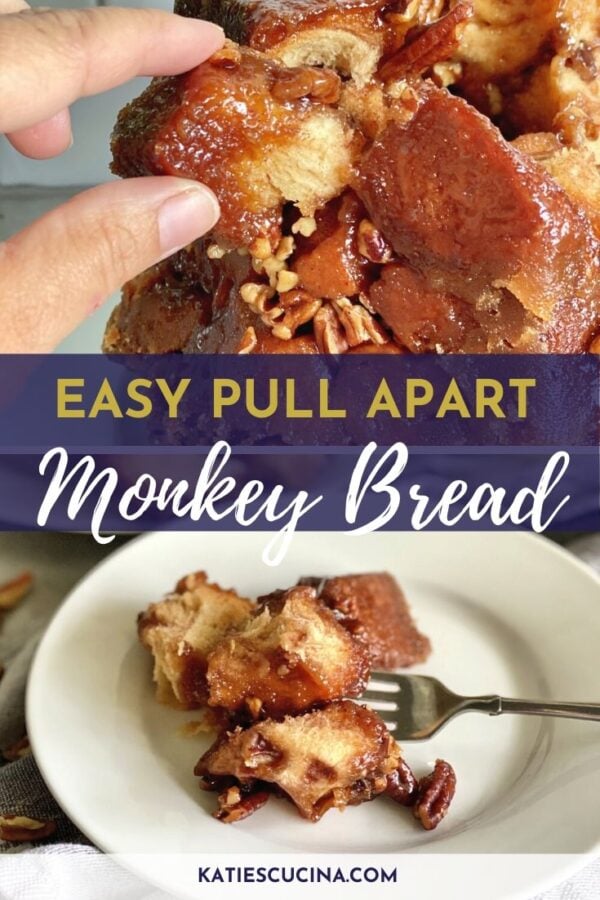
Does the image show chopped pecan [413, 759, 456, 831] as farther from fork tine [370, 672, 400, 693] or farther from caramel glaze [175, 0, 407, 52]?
caramel glaze [175, 0, 407, 52]

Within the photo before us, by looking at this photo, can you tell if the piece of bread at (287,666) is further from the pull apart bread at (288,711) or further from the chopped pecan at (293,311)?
the chopped pecan at (293,311)

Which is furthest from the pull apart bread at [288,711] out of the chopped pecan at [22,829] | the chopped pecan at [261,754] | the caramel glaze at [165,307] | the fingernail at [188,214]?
the fingernail at [188,214]

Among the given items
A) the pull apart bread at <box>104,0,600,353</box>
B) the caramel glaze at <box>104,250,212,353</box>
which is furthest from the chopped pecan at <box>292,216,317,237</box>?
the caramel glaze at <box>104,250,212,353</box>

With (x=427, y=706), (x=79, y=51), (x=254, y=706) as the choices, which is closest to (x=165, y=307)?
(x=79, y=51)

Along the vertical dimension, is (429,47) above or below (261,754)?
above

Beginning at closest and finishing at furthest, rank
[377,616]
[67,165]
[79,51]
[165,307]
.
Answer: [79,51] < [165,307] < [67,165] < [377,616]

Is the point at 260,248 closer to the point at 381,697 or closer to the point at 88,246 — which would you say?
the point at 88,246
